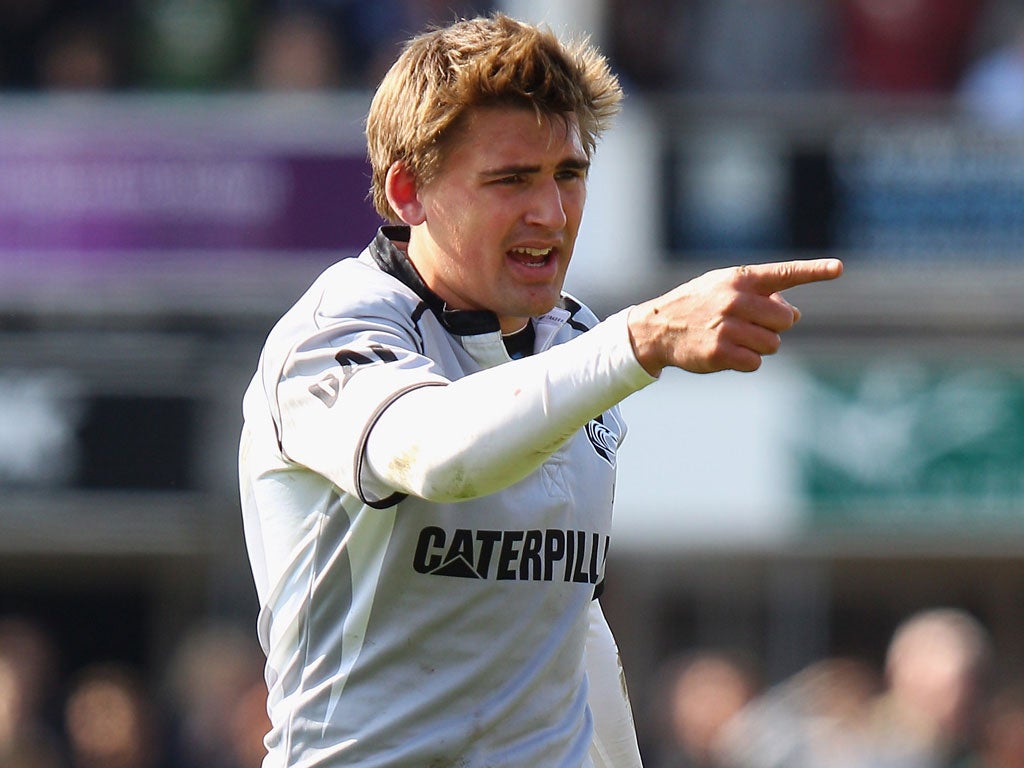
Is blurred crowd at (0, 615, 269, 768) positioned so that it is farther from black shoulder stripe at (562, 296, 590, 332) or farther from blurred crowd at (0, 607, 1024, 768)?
black shoulder stripe at (562, 296, 590, 332)

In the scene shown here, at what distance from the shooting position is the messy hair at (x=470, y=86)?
141 inches

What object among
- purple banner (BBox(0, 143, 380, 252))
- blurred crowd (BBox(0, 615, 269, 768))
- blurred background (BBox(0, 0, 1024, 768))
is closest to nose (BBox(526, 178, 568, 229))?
blurred crowd (BBox(0, 615, 269, 768))

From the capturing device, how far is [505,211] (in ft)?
11.7

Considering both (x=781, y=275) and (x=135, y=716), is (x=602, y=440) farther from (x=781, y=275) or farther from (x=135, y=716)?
(x=135, y=716)

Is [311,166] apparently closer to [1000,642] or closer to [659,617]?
[659,617]

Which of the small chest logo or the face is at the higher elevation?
the face

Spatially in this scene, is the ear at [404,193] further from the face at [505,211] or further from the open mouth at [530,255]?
the open mouth at [530,255]

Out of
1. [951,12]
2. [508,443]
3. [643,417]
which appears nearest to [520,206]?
[508,443]

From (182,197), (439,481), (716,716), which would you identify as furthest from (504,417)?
(182,197)

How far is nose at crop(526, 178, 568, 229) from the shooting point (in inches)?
140

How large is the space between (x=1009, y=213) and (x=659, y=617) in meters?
3.21

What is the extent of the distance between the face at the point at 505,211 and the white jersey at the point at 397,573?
0.06 metres

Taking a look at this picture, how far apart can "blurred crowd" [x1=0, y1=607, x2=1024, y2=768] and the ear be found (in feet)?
13.8

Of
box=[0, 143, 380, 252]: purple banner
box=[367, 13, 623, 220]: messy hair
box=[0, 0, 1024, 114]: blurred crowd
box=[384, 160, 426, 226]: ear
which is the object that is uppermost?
box=[367, 13, 623, 220]: messy hair
